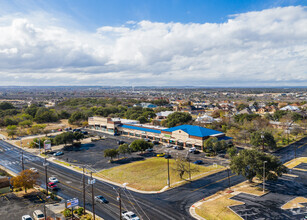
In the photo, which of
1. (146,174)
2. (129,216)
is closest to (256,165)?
(146,174)

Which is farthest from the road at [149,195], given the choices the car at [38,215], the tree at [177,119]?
the tree at [177,119]

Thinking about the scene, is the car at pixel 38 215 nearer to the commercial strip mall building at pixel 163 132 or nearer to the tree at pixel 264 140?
the commercial strip mall building at pixel 163 132

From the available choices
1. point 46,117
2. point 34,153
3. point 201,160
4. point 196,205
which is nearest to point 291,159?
point 201,160

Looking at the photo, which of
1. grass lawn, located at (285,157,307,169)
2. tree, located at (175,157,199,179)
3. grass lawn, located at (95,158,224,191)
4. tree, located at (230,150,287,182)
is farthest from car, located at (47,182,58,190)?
grass lawn, located at (285,157,307,169)

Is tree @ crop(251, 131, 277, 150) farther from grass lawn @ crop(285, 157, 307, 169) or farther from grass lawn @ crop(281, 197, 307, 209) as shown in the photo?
grass lawn @ crop(281, 197, 307, 209)

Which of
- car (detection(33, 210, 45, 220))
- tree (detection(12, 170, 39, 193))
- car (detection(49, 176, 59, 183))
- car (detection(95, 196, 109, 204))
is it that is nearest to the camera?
car (detection(33, 210, 45, 220))

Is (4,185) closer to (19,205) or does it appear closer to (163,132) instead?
(19,205)

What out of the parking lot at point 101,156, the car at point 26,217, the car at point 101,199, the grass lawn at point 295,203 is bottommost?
the parking lot at point 101,156
